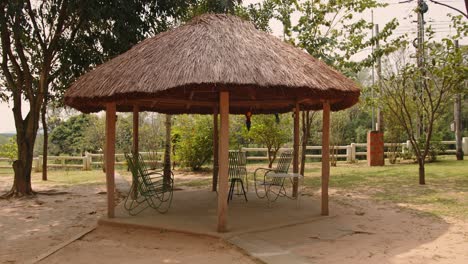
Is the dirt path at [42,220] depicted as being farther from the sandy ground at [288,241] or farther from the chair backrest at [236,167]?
the chair backrest at [236,167]

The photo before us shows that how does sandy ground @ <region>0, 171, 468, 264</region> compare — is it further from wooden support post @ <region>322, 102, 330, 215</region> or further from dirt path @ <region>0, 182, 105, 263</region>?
wooden support post @ <region>322, 102, 330, 215</region>

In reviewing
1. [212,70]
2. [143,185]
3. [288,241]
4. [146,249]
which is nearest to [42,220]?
[143,185]

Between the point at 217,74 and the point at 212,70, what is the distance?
13 cm

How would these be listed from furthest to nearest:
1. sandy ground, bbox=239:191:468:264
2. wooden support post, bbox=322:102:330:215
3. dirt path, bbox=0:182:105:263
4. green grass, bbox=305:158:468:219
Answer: green grass, bbox=305:158:468:219 → wooden support post, bbox=322:102:330:215 → dirt path, bbox=0:182:105:263 → sandy ground, bbox=239:191:468:264

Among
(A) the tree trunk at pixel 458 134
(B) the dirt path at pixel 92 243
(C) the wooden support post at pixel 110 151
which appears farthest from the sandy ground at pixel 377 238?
(A) the tree trunk at pixel 458 134

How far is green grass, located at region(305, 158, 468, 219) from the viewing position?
8.59m

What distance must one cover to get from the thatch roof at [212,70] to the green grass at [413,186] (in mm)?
2976

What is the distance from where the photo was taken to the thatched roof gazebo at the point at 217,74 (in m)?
5.75

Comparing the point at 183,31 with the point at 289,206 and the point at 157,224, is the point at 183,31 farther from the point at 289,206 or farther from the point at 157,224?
the point at 289,206

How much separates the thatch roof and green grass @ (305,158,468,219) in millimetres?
2976

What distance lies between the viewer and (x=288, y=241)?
5734mm

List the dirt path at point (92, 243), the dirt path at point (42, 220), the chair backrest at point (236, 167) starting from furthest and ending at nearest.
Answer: the chair backrest at point (236, 167) → the dirt path at point (42, 220) → the dirt path at point (92, 243)

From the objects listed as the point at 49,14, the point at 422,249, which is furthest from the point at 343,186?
the point at 49,14

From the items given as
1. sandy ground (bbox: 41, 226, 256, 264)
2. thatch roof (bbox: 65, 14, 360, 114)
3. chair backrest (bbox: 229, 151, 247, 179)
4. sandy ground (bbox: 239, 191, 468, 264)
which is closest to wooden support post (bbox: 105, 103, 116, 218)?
thatch roof (bbox: 65, 14, 360, 114)
